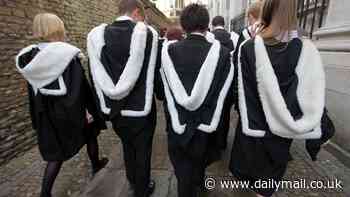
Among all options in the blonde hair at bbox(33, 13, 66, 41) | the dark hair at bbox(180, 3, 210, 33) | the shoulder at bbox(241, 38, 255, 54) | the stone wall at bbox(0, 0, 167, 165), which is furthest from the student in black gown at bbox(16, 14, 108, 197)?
the shoulder at bbox(241, 38, 255, 54)

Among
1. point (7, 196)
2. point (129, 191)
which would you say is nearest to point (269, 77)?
point (129, 191)

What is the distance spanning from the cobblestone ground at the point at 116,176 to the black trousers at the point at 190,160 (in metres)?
0.52

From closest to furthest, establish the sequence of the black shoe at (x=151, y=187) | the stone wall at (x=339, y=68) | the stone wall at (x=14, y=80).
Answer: the black shoe at (x=151, y=187), the stone wall at (x=339, y=68), the stone wall at (x=14, y=80)

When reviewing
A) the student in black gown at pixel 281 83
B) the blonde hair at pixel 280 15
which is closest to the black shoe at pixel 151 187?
the student in black gown at pixel 281 83

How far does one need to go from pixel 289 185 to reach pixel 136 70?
2.19 m

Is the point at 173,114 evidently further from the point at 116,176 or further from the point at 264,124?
the point at 116,176

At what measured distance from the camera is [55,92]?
6.38 ft

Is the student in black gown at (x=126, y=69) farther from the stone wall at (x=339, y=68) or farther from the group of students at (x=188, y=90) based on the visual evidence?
the stone wall at (x=339, y=68)

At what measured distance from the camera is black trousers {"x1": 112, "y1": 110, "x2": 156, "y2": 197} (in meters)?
1.90

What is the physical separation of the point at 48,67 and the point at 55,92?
0.77 feet

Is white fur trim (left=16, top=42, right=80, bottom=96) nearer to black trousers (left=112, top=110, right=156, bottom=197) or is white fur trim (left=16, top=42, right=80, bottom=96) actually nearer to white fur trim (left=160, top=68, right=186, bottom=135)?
black trousers (left=112, top=110, right=156, bottom=197)

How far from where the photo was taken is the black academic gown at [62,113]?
199 centimetres

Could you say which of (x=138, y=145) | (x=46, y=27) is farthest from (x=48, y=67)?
(x=138, y=145)

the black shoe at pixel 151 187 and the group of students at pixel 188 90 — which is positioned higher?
the group of students at pixel 188 90
